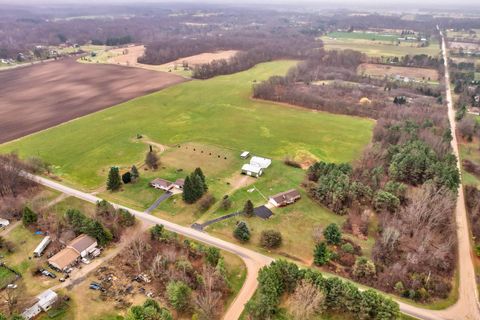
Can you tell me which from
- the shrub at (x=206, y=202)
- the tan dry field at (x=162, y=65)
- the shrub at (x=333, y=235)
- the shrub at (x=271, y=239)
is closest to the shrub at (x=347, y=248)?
the shrub at (x=333, y=235)

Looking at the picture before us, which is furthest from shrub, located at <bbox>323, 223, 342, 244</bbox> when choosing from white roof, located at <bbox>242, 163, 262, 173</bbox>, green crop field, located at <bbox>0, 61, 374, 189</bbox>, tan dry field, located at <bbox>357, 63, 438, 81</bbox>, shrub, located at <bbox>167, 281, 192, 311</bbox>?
tan dry field, located at <bbox>357, 63, 438, 81</bbox>

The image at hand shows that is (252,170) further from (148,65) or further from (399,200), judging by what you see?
(148,65)

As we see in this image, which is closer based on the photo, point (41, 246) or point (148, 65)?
point (41, 246)

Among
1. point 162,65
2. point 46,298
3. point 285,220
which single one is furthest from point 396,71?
point 46,298

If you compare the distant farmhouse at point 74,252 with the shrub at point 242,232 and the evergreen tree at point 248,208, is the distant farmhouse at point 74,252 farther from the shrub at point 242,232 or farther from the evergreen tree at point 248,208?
the evergreen tree at point 248,208

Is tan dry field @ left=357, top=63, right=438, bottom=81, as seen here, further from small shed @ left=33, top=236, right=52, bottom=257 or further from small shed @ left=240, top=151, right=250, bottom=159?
small shed @ left=33, top=236, right=52, bottom=257
